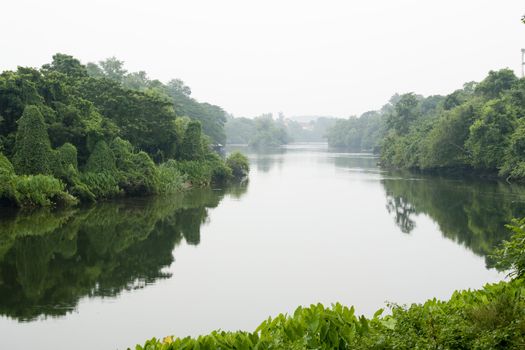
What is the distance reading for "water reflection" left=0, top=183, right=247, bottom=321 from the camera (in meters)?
12.2

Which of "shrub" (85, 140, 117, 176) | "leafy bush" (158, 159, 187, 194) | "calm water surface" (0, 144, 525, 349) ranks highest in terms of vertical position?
"shrub" (85, 140, 117, 176)

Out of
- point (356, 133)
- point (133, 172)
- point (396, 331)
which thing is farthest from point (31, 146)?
point (356, 133)

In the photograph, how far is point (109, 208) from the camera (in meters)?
26.1

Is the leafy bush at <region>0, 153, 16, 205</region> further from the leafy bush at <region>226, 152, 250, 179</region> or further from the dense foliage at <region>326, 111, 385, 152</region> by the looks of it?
the dense foliage at <region>326, 111, 385, 152</region>

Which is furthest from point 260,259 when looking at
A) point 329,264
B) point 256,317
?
point 256,317

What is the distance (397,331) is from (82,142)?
92.7ft

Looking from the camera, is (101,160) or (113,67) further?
(113,67)

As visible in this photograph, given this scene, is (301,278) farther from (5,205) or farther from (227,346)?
(5,205)

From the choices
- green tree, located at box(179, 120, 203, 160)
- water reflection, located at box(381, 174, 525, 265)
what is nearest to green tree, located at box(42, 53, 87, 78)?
green tree, located at box(179, 120, 203, 160)

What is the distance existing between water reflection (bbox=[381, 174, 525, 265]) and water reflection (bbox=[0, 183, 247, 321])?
9.71 m

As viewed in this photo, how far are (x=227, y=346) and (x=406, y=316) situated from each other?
198cm

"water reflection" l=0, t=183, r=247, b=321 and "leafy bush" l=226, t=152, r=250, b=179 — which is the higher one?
"leafy bush" l=226, t=152, r=250, b=179

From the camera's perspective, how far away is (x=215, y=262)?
1592 centimetres

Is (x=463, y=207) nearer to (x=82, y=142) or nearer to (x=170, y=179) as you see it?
(x=170, y=179)
